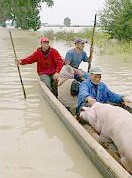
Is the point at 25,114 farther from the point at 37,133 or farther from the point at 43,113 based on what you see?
the point at 37,133

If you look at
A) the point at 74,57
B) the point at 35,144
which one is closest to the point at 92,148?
the point at 35,144

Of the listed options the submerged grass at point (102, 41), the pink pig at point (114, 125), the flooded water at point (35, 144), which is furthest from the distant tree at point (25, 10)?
the pink pig at point (114, 125)

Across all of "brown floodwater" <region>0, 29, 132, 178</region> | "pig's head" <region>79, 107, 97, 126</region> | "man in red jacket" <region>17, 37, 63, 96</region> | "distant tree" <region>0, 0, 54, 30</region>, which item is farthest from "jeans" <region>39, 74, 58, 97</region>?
"distant tree" <region>0, 0, 54, 30</region>

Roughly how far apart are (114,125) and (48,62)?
586cm

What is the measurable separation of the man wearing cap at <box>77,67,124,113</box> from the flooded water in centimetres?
79

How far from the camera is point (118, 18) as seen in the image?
31391mm

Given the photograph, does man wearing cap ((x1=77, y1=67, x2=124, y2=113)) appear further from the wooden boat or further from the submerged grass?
the submerged grass

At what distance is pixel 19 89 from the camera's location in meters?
13.0

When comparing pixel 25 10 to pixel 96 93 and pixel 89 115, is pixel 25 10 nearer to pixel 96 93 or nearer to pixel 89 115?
pixel 96 93

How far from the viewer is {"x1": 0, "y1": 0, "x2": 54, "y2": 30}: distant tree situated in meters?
48.9

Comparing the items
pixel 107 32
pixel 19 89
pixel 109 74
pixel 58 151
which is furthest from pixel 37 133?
pixel 107 32

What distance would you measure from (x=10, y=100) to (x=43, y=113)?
1559mm

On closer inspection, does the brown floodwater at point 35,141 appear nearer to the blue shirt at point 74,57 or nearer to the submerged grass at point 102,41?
the blue shirt at point 74,57

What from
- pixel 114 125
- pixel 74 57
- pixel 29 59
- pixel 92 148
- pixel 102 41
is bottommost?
pixel 102 41
